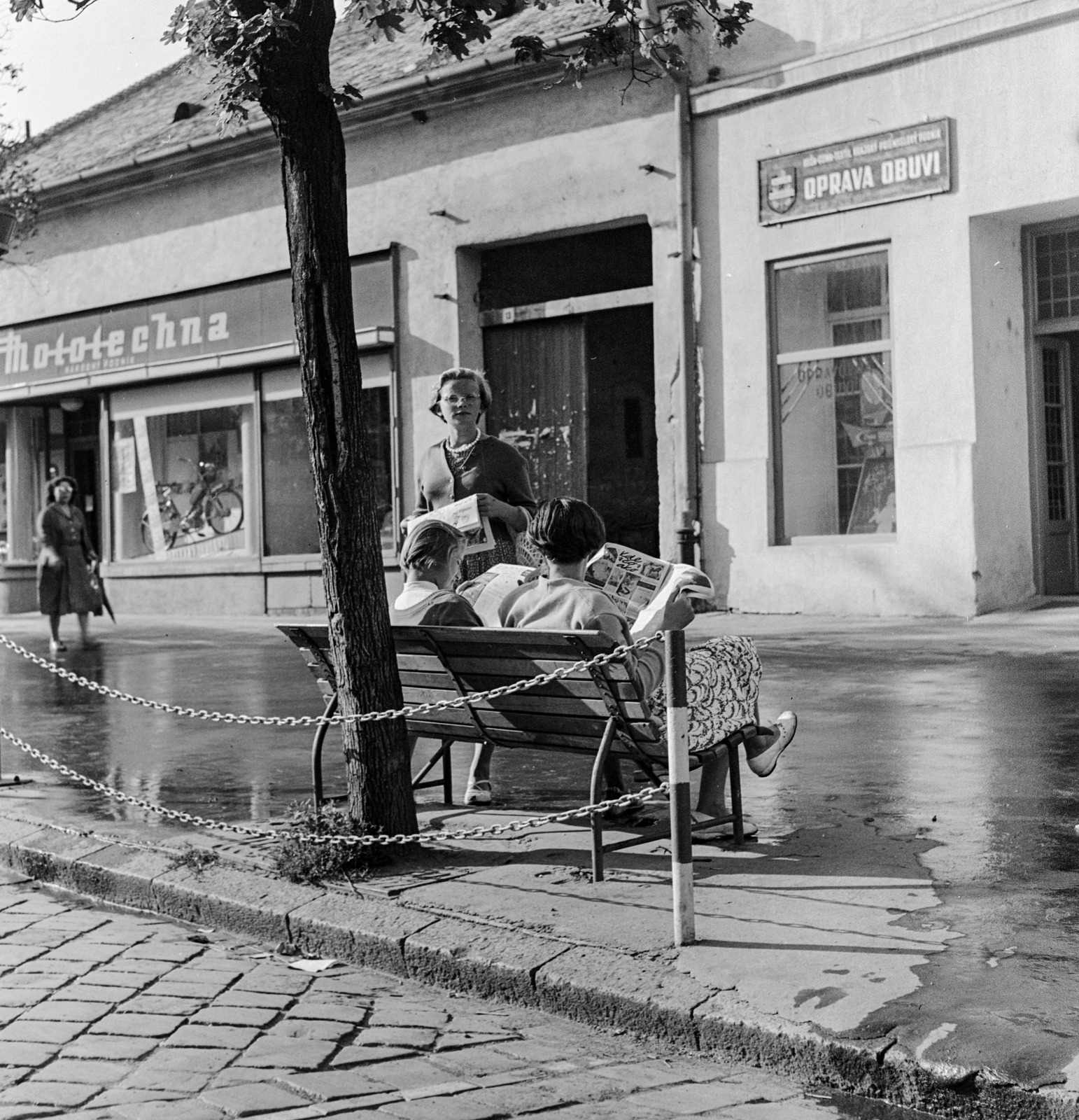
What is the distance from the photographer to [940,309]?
48.1ft

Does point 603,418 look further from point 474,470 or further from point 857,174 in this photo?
point 474,470

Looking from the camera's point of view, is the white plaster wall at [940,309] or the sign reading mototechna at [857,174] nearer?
the white plaster wall at [940,309]

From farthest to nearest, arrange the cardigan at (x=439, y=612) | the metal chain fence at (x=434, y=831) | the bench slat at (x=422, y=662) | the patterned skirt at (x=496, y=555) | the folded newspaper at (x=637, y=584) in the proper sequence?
the patterned skirt at (x=496, y=555) < the cardigan at (x=439, y=612) < the bench slat at (x=422, y=662) < the folded newspaper at (x=637, y=584) < the metal chain fence at (x=434, y=831)

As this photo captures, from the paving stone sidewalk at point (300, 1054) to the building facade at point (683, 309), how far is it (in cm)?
1086

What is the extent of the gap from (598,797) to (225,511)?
53.4 ft

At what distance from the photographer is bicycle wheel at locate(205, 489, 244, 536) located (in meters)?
20.8

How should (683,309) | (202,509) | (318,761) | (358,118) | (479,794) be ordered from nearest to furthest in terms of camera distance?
(318,761), (479,794), (683,309), (358,118), (202,509)

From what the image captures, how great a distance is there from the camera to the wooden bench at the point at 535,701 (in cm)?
540

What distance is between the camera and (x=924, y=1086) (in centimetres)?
356

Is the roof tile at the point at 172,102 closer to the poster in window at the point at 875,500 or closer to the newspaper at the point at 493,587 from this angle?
the poster in window at the point at 875,500

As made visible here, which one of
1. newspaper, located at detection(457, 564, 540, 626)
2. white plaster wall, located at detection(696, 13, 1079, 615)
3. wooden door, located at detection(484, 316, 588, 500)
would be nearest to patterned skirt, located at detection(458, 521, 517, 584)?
newspaper, located at detection(457, 564, 540, 626)

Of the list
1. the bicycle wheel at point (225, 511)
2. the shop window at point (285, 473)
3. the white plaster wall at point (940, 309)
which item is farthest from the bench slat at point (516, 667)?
the bicycle wheel at point (225, 511)

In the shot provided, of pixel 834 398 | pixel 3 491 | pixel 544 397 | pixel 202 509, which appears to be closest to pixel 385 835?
pixel 834 398

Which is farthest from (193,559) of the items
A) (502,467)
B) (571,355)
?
(502,467)
